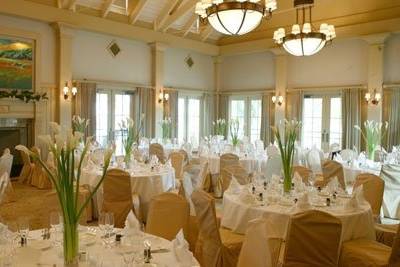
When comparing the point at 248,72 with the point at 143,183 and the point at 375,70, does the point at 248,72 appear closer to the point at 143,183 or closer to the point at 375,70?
the point at 375,70

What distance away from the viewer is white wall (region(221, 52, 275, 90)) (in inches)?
537

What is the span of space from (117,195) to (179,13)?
807cm

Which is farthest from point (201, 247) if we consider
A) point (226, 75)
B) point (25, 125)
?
point (226, 75)

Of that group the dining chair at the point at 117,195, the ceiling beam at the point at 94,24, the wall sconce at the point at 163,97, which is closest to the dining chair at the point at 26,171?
the ceiling beam at the point at 94,24

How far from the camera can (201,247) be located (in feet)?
13.2

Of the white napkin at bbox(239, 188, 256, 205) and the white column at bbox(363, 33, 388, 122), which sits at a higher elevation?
the white column at bbox(363, 33, 388, 122)

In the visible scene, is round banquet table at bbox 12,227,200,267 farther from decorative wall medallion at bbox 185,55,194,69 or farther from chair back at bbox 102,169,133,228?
decorative wall medallion at bbox 185,55,194,69

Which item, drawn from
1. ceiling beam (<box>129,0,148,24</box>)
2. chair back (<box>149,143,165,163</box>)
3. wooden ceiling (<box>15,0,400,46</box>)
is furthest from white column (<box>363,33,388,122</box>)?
ceiling beam (<box>129,0,148,24</box>)

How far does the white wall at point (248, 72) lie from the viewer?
13633mm

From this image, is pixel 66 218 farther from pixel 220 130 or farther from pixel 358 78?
pixel 220 130

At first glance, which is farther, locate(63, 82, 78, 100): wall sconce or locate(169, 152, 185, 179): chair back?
locate(63, 82, 78, 100): wall sconce

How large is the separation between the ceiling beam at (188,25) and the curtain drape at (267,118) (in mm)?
3402

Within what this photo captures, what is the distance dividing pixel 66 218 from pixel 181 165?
6017 mm

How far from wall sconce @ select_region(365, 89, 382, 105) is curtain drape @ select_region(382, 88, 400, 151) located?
215 mm
